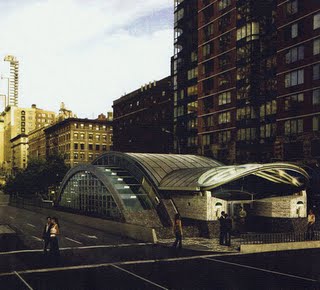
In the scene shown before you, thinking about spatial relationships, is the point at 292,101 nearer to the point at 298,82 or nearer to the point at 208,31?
the point at 298,82

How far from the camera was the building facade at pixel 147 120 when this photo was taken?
83000 millimetres

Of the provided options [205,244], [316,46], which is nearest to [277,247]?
[205,244]

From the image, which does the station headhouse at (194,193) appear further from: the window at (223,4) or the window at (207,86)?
the window at (223,4)

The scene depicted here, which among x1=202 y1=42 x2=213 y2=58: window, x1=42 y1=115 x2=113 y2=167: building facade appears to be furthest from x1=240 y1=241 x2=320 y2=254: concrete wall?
x1=42 y1=115 x2=113 y2=167: building facade

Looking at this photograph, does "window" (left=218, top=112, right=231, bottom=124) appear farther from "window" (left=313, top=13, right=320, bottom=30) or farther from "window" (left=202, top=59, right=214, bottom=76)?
"window" (left=313, top=13, right=320, bottom=30)

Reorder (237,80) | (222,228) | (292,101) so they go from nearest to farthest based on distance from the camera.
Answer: (222,228)
(292,101)
(237,80)

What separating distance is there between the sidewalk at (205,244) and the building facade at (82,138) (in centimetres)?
8609

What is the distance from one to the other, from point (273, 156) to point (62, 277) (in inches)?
1569

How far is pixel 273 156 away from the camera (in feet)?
173

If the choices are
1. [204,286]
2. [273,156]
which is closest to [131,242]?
[204,286]

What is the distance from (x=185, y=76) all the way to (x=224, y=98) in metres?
14.7

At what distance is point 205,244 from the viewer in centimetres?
2606

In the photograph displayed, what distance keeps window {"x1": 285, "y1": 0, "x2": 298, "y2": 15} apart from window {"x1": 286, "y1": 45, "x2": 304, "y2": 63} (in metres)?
4.51

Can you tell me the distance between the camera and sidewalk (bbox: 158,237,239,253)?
2417cm
